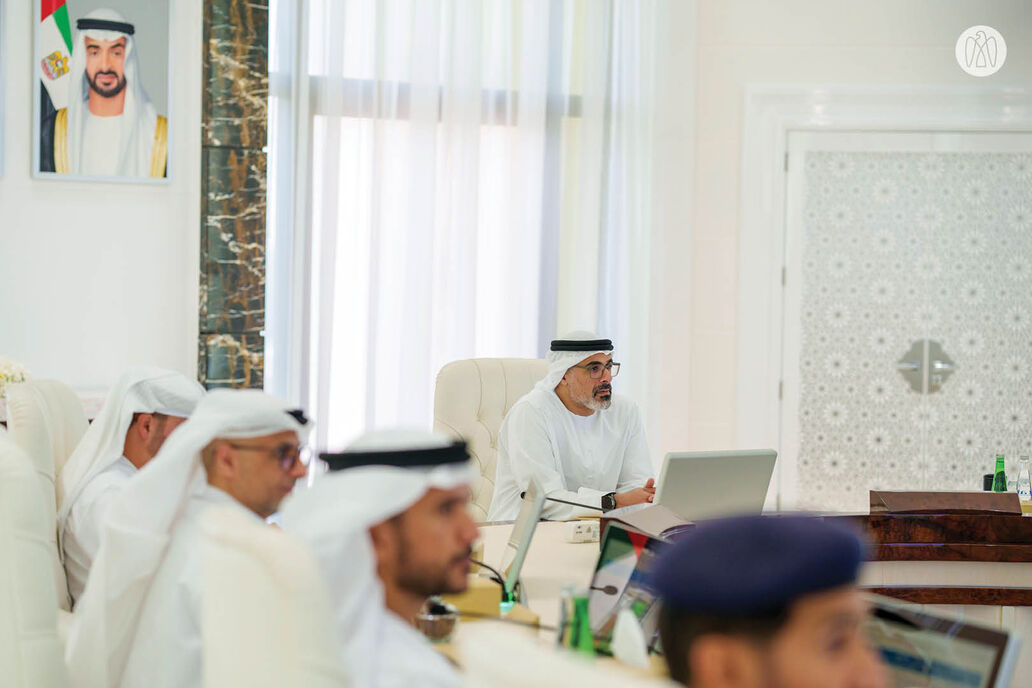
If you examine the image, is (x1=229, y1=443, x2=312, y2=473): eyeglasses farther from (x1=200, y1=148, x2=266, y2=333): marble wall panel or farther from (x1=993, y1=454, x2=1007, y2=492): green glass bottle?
(x1=200, y1=148, x2=266, y2=333): marble wall panel

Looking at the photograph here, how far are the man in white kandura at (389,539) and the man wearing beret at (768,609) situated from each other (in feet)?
1.50

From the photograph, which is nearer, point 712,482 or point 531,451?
point 712,482

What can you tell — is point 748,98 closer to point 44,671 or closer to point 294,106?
point 294,106

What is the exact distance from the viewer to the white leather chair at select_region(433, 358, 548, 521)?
13.5 ft

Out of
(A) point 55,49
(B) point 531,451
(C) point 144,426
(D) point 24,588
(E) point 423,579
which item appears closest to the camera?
(E) point 423,579

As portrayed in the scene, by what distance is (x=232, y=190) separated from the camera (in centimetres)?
487

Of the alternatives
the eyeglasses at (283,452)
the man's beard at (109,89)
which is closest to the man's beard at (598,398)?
the eyeglasses at (283,452)

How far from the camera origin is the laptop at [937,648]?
1.35 m

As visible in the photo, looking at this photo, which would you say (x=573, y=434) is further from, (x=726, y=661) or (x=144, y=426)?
(x=726, y=661)

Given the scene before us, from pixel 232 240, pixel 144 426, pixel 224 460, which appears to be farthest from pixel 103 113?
pixel 224 460

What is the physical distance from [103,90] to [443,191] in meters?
1.65

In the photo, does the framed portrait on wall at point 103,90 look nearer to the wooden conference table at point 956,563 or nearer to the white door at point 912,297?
the wooden conference table at point 956,563

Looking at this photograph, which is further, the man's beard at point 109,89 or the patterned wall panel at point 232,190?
the patterned wall panel at point 232,190

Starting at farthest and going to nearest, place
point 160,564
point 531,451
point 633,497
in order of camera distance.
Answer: point 531,451 → point 633,497 → point 160,564
